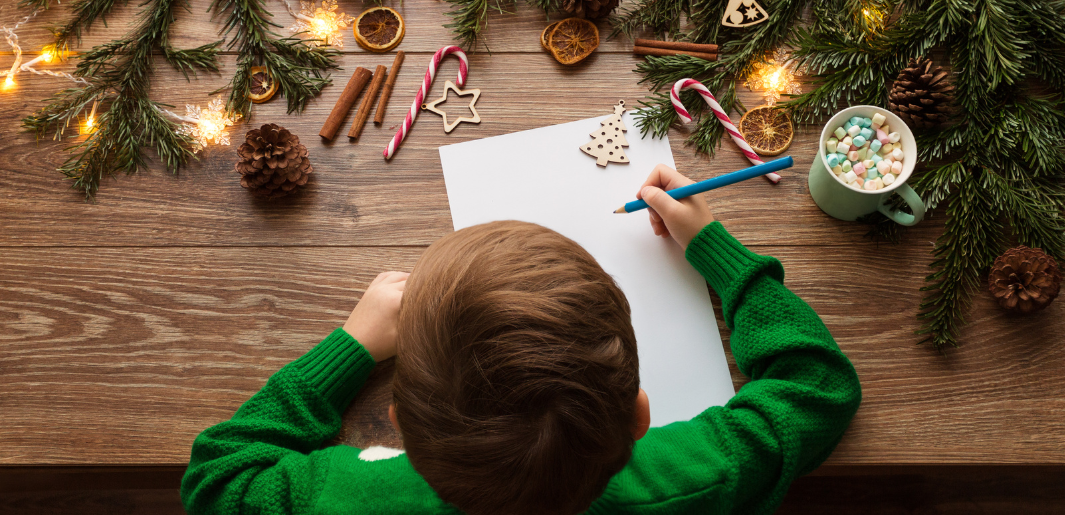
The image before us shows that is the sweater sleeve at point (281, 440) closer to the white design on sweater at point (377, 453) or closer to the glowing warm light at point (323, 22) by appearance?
the white design on sweater at point (377, 453)

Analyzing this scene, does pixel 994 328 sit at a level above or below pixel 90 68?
below

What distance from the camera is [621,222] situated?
0.87 m

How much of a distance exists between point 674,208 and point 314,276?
525 millimetres

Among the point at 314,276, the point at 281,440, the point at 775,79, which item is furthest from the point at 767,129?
the point at 281,440

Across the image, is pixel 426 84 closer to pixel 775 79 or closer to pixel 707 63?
pixel 707 63

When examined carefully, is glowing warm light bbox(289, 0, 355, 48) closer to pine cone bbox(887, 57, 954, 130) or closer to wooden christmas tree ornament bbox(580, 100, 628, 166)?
wooden christmas tree ornament bbox(580, 100, 628, 166)

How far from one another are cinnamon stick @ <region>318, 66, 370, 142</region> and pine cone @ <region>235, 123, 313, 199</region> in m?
0.05

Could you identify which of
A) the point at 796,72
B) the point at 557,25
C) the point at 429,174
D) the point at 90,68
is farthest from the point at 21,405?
the point at 796,72

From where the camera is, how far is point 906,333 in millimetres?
823

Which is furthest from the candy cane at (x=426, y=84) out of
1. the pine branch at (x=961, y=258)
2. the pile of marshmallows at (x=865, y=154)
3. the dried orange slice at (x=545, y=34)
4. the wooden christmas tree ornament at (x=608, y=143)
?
the pine branch at (x=961, y=258)

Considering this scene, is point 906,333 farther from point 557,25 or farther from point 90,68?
point 90,68

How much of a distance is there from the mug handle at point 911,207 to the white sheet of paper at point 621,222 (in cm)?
27

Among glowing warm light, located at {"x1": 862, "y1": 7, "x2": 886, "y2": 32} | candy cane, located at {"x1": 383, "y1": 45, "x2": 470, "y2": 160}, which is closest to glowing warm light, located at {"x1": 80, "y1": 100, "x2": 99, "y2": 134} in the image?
candy cane, located at {"x1": 383, "y1": 45, "x2": 470, "y2": 160}

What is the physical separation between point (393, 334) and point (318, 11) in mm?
544
